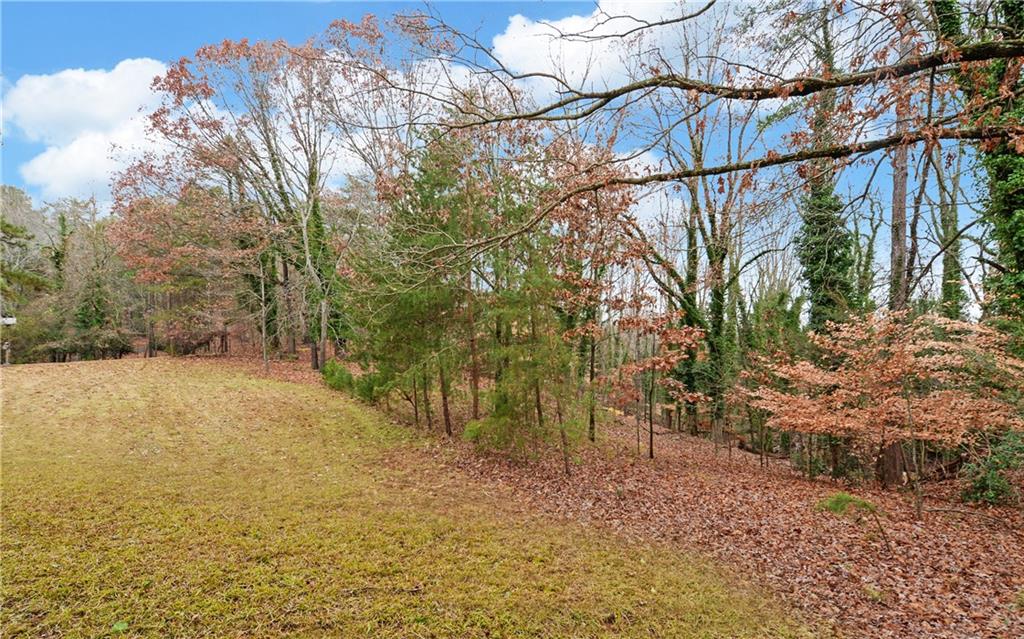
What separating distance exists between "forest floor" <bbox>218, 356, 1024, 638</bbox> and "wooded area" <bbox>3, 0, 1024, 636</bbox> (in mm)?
515

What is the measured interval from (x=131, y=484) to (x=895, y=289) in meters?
11.2

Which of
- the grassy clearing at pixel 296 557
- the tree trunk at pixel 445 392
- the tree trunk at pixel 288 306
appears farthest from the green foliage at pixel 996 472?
the tree trunk at pixel 288 306

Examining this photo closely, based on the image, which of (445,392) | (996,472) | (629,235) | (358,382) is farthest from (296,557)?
(996,472)

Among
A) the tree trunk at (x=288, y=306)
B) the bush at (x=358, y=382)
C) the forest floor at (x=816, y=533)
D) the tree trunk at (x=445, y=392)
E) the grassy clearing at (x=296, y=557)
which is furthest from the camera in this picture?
the tree trunk at (x=288, y=306)

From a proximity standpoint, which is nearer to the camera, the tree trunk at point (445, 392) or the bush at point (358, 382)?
the tree trunk at point (445, 392)

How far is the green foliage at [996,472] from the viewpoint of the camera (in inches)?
252

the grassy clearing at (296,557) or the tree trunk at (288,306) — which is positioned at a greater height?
the tree trunk at (288,306)

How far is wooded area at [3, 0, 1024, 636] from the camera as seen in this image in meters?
3.40

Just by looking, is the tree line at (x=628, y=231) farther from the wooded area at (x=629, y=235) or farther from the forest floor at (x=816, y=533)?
the forest floor at (x=816, y=533)

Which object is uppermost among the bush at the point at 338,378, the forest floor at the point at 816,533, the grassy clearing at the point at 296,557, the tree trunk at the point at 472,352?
the tree trunk at the point at 472,352

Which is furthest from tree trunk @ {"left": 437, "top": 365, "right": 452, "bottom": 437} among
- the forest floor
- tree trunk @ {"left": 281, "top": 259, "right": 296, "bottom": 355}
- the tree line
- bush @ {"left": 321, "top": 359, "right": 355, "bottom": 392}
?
tree trunk @ {"left": 281, "top": 259, "right": 296, "bottom": 355}

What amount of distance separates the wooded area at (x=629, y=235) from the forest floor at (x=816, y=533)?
515 mm

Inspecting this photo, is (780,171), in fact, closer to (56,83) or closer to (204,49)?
(56,83)

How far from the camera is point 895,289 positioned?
7160 millimetres
